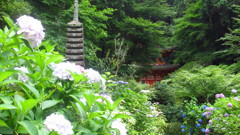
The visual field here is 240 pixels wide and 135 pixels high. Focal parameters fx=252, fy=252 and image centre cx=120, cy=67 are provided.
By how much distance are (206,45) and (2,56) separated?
37.7 feet

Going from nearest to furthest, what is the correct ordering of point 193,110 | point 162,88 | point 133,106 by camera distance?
point 133,106 < point 193,110 < point 162,88

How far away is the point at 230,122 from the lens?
3.55 m

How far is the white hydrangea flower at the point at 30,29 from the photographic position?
1.14m

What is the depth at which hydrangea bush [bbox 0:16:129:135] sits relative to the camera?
0.85 m

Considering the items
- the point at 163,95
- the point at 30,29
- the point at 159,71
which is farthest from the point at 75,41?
the point at 159,71

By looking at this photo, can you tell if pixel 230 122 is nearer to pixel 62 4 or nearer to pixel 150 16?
pixel 62 4

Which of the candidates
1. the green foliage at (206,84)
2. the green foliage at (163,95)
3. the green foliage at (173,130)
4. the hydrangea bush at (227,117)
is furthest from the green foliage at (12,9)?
the hydrangea bush at (227,117)

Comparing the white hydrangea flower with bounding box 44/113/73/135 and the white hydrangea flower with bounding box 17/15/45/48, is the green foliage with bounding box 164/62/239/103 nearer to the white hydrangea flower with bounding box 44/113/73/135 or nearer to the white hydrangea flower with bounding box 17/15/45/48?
the white hydrangea flower with bounding box 17/15/45/48

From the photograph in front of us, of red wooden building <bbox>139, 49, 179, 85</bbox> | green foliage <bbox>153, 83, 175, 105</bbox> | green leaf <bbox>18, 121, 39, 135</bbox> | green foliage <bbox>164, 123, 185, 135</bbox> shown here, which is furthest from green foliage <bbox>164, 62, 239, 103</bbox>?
red wooden building <bbox>139, 49, 179, 85</bbox>

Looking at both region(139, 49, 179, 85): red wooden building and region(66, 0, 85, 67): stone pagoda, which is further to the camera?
region(139, 49, 179, 85): red wooden building

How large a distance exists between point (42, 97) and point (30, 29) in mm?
360

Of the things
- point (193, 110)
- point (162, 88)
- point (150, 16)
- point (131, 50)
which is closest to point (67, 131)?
point (193, 110)

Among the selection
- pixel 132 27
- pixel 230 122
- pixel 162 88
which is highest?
pixel 132 27

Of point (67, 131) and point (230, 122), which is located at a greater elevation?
point (67, 131)
